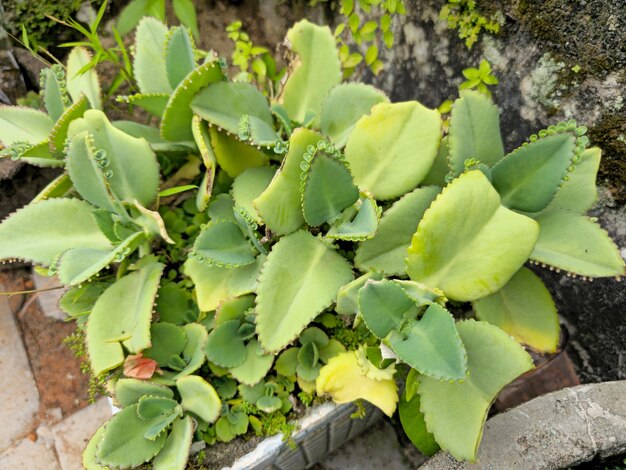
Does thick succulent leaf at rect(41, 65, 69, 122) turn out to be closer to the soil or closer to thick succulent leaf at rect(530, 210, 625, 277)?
the soil

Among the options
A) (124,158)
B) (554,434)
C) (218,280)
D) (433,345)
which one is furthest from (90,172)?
(554,434)

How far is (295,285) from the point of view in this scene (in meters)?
0.87

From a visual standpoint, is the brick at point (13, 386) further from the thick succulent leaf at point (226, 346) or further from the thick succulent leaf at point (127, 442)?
the thick succulent leaf at point (226, 346)

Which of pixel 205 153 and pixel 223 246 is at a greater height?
pixel 205 153

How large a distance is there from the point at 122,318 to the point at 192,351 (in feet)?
0.44

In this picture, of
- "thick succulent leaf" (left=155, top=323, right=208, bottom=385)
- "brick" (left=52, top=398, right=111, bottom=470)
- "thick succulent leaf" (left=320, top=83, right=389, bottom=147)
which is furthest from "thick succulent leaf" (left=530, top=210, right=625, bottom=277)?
"brick" (left=52, top=398, right=111, bottom=470)

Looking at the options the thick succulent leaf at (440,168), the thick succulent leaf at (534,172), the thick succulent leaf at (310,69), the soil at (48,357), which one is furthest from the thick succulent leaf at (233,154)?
the soil at (48,357)

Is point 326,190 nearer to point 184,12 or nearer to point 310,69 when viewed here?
point 310,69

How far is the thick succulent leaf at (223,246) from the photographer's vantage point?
88 centimetres

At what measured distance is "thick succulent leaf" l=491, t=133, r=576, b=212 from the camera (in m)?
0.81

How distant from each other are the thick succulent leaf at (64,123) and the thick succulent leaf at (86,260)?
208 mm

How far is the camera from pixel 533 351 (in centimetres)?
96

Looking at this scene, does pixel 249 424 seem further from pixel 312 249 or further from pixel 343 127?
pixel 343 127

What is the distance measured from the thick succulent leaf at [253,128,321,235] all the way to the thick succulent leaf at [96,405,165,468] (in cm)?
39
